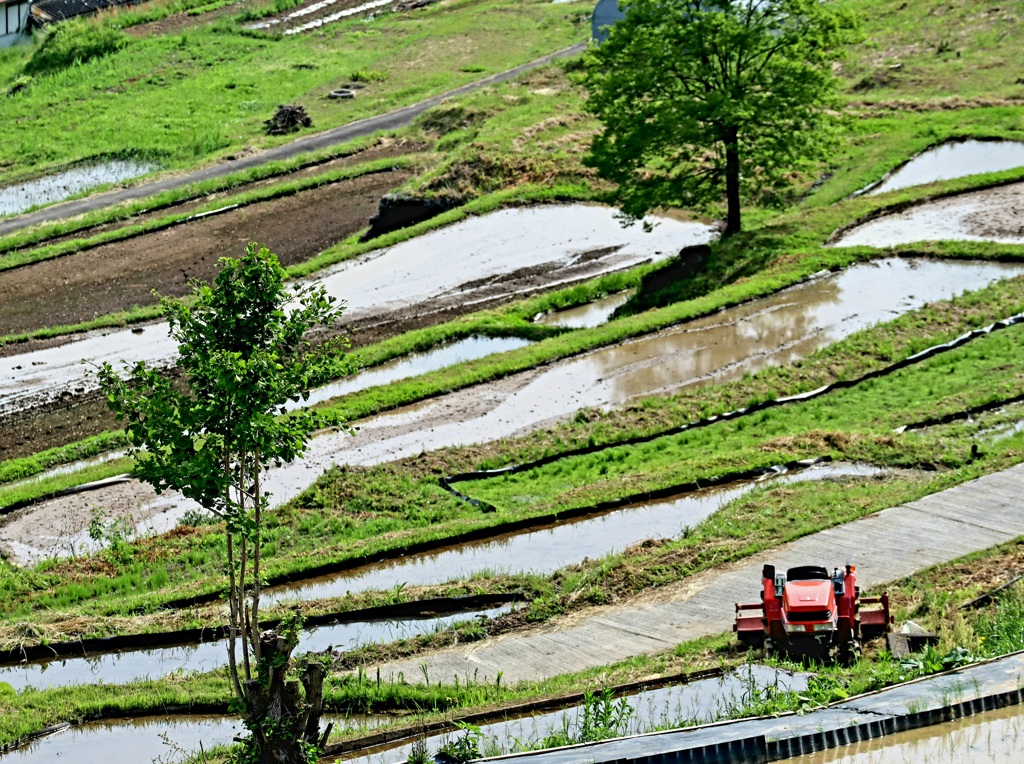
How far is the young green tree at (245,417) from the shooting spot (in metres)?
13.7

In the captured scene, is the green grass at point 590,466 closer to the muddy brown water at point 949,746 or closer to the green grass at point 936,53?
the muddy brown water at point 949,746

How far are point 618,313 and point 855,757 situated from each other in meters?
25.3

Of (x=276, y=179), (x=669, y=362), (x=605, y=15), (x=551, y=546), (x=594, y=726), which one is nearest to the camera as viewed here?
(x=594, y=726)

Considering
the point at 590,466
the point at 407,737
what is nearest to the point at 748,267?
the point at 590,466

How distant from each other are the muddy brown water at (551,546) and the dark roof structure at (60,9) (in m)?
54.4

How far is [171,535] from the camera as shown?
25.8 metres

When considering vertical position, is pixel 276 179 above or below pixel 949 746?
above

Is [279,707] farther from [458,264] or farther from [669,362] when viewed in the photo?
[458,264]

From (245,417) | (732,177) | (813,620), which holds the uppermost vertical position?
(245,417)

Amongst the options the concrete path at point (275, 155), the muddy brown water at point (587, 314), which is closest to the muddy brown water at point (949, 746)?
the muddy brown water at point (587, 314)

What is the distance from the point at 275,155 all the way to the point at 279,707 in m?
43.1

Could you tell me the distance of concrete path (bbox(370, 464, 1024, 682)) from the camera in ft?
62.5

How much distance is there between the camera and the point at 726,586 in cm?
2072

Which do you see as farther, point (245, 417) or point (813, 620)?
point (813, 620)
